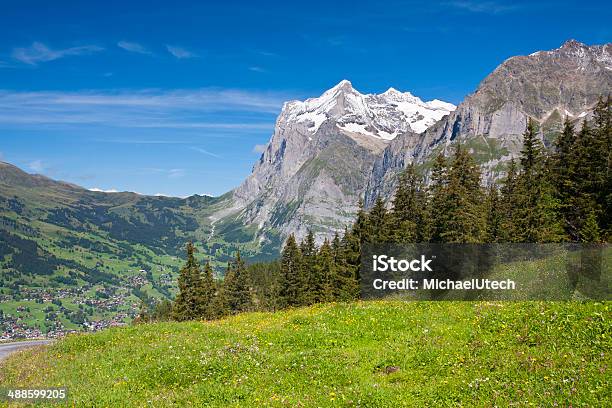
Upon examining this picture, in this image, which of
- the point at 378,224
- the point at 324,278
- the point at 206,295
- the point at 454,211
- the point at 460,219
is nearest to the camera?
the point at 460,219

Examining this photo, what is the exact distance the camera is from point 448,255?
29.5 m

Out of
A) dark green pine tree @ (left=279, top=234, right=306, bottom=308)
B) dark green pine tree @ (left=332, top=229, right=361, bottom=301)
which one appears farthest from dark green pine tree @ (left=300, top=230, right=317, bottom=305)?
dark green pine tree @ (left=332, top=229, right=361, bottom=301)

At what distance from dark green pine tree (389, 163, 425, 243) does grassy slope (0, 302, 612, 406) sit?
41.4 meters

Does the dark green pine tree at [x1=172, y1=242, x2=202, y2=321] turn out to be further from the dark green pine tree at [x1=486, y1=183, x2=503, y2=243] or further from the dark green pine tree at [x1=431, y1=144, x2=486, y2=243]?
the dark green pine tree at [x1=486, y1=183, x2=503, y2=243]

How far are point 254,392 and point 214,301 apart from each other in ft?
226

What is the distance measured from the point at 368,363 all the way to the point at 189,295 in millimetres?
61541

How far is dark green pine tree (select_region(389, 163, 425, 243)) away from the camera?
64.8 metres

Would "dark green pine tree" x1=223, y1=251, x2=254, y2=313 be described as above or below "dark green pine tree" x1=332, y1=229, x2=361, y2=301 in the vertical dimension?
below

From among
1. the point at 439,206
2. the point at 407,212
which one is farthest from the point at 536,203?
the point at 407,212

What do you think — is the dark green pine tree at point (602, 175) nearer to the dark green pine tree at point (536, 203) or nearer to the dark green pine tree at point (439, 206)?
the dark green pine tree at point (536, 203)

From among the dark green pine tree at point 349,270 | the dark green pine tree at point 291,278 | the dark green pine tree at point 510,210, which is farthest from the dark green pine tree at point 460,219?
the dark green pine tree at point 291,278

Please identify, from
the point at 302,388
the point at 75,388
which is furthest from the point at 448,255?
the point at 75,388

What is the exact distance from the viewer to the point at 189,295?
74188 millimetres

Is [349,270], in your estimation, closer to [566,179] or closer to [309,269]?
[309,269]
